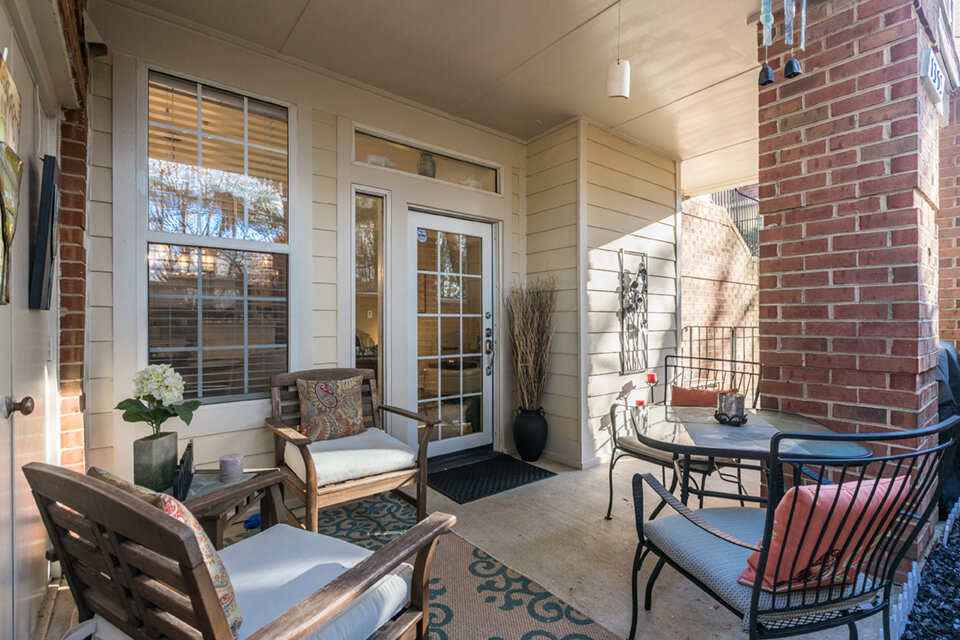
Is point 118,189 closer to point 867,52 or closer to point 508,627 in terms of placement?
point 508,627

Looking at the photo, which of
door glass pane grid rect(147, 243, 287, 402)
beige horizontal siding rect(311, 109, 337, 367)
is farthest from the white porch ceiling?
door glass pane grid rect(147, 243, 287, 402)

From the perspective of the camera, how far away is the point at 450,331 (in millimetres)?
3715

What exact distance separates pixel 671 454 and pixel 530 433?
1.41 m

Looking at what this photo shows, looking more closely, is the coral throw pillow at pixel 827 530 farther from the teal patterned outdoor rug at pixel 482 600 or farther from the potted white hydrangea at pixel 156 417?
the potted white hydrangea at pixel 156 417

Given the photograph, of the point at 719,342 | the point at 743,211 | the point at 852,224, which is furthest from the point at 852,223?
→ the point at 743,211

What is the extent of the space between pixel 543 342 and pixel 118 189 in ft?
9.68

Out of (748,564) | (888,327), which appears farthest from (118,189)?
(888,327)

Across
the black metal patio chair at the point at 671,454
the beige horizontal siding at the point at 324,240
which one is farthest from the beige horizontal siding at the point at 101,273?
the black metal patio chair at the point at 671,454

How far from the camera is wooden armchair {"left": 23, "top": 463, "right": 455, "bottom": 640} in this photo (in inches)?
34.5

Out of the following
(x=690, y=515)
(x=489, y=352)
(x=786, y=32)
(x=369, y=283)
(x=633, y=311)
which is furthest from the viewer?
(x=633, y=311)

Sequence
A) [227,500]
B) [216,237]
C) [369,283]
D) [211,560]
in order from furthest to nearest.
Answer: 1. [369,283]
2. [216,237]
3. [227,500]
4. [211,560]

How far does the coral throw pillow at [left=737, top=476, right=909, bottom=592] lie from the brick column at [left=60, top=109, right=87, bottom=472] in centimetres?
271

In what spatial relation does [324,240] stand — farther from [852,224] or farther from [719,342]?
[719,342]

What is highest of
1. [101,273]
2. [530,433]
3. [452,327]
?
[101,273]
